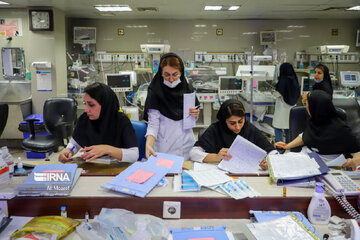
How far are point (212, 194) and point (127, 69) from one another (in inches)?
214

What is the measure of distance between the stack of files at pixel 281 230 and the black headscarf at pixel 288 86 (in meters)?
3.82

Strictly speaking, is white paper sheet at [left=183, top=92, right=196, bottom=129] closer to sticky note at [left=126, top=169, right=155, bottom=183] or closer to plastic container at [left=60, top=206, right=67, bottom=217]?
sticky note at [left=126, top=169, right=155, bottom=183]

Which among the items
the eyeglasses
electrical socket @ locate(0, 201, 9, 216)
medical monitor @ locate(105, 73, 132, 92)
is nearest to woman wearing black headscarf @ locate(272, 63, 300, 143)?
medical monitor @ locate(105, 73, 132, 92)

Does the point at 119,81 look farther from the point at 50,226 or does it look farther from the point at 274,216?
the point at 274,216

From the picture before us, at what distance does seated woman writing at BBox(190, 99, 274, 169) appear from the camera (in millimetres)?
2174

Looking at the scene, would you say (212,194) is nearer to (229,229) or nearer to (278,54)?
(229,229)

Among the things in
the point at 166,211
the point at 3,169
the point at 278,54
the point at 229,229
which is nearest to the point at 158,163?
the point at 166,211

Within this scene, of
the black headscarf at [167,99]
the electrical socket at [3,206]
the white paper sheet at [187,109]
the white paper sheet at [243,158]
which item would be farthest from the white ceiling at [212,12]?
the electrical socket at [3,206]

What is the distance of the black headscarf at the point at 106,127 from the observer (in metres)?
2.12

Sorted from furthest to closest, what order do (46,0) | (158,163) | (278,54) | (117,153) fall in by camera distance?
(278,54)
(46,0)
(117,153)
(158,163)

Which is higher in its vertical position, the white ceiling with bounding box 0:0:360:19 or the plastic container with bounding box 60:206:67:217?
the white ceiling with bounding box 0:0:360:19

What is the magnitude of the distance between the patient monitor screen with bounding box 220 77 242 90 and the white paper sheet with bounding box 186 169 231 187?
12.6 ft

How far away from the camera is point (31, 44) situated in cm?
511

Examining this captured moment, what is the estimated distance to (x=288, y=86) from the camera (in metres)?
4.75
